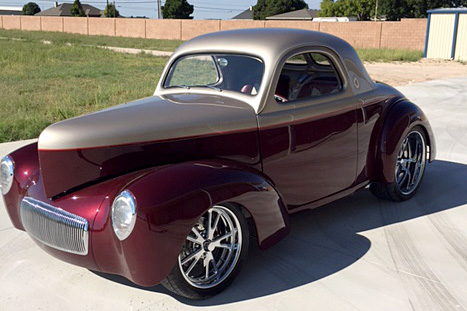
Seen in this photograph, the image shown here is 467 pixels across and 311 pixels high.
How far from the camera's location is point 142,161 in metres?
3.52

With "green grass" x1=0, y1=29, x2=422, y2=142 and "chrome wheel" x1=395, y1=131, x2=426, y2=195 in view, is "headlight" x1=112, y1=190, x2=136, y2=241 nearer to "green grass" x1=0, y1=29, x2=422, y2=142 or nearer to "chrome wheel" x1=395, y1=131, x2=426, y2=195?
"chrome wheel" x1=395, y1=131, x2=426, y2=195

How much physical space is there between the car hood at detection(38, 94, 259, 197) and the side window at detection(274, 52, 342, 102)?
0.70 metres

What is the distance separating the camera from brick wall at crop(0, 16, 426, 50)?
105ft

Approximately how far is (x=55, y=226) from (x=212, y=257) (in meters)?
0.98

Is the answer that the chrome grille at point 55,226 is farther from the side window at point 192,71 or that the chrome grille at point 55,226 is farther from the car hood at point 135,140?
the side window at point 192,71

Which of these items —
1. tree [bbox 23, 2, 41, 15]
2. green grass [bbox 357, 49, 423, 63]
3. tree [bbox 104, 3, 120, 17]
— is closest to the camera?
green grass [bbox 357, 49, 423, 63]

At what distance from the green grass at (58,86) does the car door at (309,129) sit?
193 inches

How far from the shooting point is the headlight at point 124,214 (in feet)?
10.00

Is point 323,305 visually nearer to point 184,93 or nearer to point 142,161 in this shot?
point 142,161

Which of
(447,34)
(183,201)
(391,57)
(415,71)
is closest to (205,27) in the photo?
(391,57)

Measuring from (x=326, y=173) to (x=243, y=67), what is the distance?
1.06 meters

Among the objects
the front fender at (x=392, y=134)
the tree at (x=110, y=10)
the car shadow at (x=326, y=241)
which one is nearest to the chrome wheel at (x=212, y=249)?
the car shadow at (x=326, y=241)

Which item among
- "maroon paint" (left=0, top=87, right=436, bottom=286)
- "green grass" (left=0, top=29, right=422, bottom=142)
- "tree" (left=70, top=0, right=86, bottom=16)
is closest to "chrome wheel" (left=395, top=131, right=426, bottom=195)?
"maroon paint" (left=0, top=87, right=436, bottom=286)

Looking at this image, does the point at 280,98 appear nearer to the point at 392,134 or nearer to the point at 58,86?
the point at 392,134
